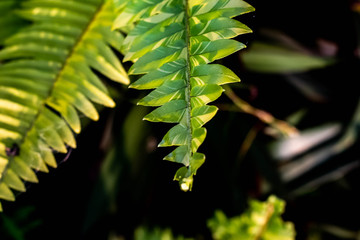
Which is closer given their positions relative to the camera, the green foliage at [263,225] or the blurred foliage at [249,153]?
the green foliage at [263,225]

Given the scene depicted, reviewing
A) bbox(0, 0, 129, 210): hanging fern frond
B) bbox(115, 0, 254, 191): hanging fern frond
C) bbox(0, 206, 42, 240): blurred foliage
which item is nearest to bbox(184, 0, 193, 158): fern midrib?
bbox(115, 0, 254, 191): hanging fern frond

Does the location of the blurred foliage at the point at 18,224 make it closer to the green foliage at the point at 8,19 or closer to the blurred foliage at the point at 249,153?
the blurred foliage at the point at 249,153

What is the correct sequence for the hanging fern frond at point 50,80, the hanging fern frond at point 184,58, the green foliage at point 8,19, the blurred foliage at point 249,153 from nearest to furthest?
the hanging fern frond at point 184,58 → the hanging fern frond at point 50,80 → the green foliage at point 8,19 → the blurred foliage at point 249,153

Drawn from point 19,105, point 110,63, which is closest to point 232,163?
point 110,63

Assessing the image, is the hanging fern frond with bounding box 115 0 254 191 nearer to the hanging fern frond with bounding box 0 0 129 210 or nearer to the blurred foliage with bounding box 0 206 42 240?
the hanging fern frond with bounding box 0 0 129 210

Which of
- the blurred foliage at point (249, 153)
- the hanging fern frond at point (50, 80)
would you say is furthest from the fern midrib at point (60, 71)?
the blurred foliage at point (249, 153)

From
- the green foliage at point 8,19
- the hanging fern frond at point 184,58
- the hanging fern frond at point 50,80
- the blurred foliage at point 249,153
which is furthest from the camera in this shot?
the blurred foliage at point 249,153

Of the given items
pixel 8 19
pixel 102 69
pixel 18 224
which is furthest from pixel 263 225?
pixel 8 19
